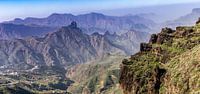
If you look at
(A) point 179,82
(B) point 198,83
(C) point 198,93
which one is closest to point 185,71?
(A) point 179,82

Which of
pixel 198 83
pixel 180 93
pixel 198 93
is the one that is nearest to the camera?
pixel 198 93

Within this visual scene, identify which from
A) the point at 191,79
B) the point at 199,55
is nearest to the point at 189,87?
the point at 191,79

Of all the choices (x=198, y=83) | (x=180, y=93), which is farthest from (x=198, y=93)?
(x=180, y=93)

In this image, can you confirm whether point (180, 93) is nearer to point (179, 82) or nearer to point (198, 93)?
point (179, 82)

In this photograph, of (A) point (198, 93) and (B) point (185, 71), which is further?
(B) point (185, 71)

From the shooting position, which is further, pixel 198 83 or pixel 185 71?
pixel 185 71

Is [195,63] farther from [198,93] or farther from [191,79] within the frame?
[198,93]

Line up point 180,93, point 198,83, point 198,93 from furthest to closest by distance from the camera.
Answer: point 180,93
point 198,83
point 198,93

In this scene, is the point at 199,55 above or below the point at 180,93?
above

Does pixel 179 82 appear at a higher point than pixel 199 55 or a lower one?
lower
